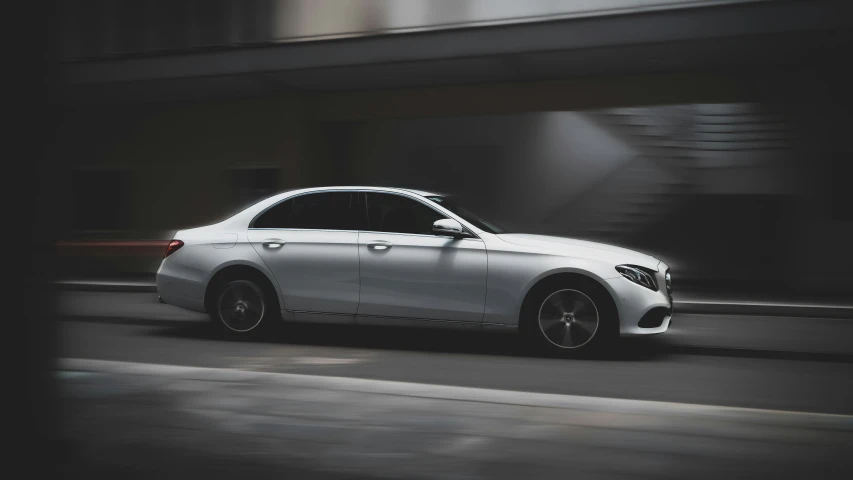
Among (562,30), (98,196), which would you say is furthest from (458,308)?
(98,196)

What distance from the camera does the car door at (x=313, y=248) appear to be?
7.41 metres

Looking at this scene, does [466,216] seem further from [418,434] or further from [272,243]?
[418,434]

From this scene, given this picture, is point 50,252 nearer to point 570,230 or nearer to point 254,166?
point 570,230

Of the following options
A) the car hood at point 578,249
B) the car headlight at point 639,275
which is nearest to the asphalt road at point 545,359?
the car headlight at point 639,275

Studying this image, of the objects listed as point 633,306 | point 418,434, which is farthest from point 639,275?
point 418,434

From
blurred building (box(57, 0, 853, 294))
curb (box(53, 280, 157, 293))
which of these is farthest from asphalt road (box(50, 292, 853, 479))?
curb (box(53, 280, 157, 293))

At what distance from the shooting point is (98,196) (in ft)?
55.4

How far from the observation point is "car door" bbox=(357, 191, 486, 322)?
707cm

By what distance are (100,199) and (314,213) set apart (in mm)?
10785

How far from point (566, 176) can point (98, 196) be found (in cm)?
997

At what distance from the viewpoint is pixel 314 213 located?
307 inches

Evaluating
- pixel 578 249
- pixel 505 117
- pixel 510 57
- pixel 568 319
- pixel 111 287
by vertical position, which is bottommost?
pixel 111 287

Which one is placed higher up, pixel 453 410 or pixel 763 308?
pixel 453 410

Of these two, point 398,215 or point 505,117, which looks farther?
point 505,117
